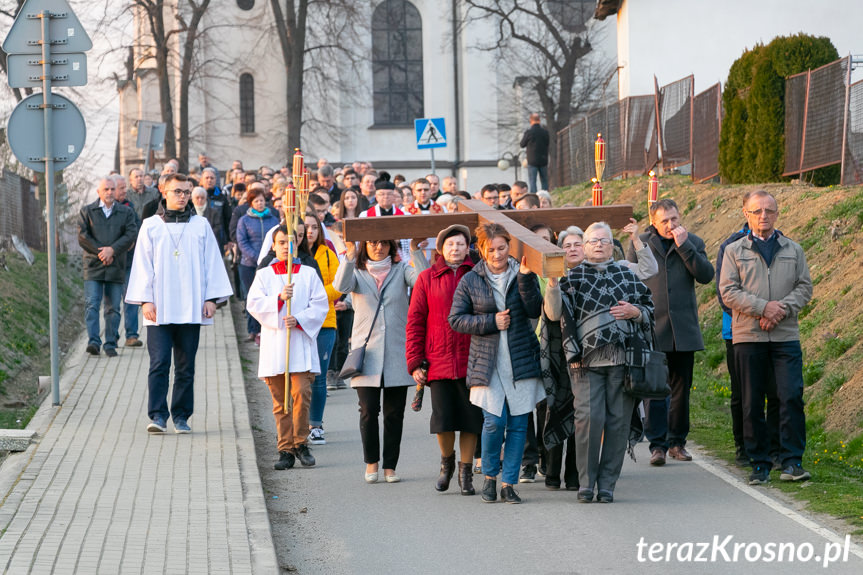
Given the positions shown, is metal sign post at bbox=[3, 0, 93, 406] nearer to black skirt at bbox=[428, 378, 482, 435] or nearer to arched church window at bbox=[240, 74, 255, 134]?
black skirt at bbox=[428, 378, 482, 435]

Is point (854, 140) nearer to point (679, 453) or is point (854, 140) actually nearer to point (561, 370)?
point (679, 453)

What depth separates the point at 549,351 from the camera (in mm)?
9133

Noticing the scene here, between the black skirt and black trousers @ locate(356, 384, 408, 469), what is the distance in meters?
0.60

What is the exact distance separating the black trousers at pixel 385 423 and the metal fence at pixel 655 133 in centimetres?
1374

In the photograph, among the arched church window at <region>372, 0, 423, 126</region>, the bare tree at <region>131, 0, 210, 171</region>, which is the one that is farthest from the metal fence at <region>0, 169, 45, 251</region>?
the arched church window at <region>372, 0, 423, 126</region>

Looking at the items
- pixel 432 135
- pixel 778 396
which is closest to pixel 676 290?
pixel 778 396

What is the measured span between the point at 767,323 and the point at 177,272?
15.9 feet

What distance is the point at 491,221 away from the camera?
30.2 feet

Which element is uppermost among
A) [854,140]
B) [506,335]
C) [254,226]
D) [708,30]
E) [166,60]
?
[166,60]

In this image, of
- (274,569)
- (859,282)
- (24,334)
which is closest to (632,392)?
(274,569)

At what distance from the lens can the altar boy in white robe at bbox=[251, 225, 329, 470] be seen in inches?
403

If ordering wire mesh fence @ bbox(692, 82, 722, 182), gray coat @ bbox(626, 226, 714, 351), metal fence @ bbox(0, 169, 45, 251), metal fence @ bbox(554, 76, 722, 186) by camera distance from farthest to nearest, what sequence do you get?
metal fence @ bbox(0, 169, 45, 251) → metal fence @ bbox(554, 76, 722, 186) → wire mesh fence @ bbox(692, 82, 722, 182) → gray coat @ bbox(626, 226, 714, 351)

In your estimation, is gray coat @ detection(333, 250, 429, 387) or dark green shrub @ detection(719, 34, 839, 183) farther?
dark green shrub @ detection(719, 34, 839, 183)

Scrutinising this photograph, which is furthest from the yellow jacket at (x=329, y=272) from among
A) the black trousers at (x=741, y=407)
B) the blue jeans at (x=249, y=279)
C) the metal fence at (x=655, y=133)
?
the metal fence at (x=655, y=133)
